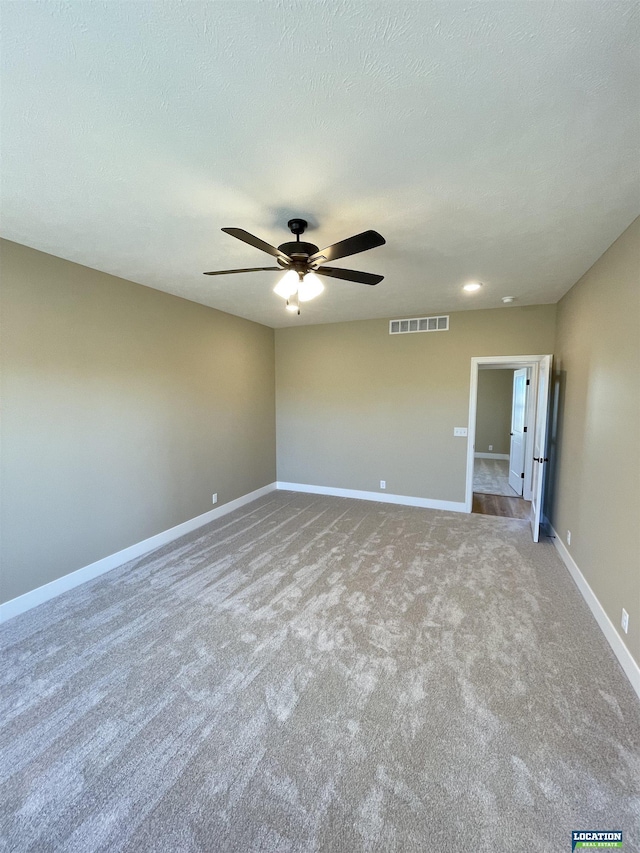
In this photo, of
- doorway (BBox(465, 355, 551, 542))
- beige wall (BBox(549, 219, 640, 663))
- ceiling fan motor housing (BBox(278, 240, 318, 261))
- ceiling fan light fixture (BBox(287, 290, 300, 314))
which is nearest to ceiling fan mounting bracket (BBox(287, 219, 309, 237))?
ceiling fan motor housing (BBox(278, 240, 318, 261))

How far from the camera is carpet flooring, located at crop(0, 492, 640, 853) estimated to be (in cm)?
136

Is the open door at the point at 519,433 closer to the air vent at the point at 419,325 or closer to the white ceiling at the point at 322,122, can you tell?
the air vent at the point at 419,325

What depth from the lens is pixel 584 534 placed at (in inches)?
115

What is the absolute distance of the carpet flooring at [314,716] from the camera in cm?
136

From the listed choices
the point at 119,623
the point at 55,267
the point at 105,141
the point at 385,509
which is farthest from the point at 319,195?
the point at 385,509

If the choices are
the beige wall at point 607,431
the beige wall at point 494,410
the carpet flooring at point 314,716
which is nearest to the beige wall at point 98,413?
the carpet flooring at point 314,716

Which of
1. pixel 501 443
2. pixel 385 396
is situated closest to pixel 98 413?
pixel 385 396

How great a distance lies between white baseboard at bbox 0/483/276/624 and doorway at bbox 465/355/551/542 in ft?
11.5

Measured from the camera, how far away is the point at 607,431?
99.3 inches

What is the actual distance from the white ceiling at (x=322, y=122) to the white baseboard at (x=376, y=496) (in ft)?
11.2

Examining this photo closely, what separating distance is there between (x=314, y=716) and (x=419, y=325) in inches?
175

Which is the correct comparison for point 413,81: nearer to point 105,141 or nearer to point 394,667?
point 105,141

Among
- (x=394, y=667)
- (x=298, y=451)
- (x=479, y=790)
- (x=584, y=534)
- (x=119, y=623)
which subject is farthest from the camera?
(x=298, y=451)

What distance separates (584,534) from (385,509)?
2435 mm
